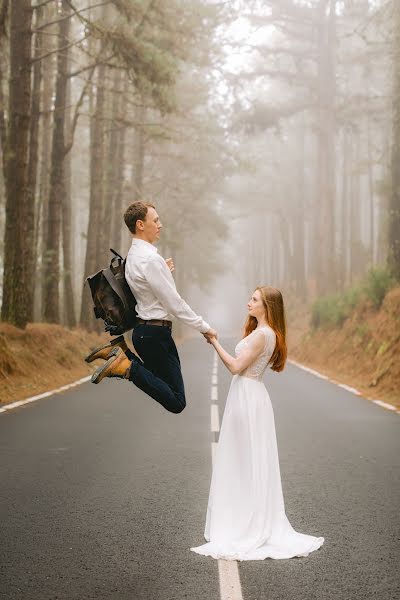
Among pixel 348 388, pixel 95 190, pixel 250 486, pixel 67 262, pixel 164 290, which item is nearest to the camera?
pixel 250 486

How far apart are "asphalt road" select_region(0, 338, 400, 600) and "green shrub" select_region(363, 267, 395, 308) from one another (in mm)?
8601

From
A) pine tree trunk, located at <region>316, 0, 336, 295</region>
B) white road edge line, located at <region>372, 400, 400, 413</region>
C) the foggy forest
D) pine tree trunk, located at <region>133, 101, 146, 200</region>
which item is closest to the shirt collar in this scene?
white road edge line, located at <region>372, 400, 400, 413</region>

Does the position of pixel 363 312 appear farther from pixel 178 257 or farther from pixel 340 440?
pixel 178 257

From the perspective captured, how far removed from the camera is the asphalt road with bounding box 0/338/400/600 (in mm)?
4113

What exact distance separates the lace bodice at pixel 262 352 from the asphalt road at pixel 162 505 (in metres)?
1.27

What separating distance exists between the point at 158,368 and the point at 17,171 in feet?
37.2

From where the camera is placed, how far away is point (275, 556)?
459cm

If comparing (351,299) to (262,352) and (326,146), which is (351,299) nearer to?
(326,146)

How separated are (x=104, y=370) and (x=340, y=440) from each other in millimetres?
4881

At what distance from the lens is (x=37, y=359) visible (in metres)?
15.9

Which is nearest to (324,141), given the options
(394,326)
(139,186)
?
(139,186)

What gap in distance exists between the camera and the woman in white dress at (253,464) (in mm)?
4691

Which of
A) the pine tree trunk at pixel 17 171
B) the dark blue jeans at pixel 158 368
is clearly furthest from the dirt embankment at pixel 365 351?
the dark blue jeans at pixel 158 368

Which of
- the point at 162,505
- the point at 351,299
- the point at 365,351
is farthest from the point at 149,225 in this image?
the point at 351,299
